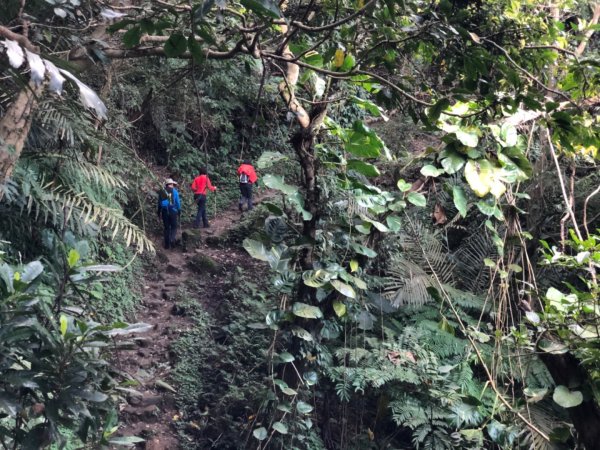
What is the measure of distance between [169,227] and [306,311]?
6362 mm

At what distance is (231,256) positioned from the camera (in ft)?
32.3

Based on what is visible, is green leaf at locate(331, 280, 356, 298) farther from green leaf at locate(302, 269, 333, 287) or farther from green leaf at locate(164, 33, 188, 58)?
green leaf at locate(164, 33, 188, 58)

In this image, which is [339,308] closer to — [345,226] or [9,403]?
[345,226]

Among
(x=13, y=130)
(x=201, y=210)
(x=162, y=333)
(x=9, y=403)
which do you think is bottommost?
(x=201, y=210)

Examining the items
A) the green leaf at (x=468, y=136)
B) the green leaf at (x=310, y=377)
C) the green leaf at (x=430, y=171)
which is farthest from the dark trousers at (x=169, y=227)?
the green leaf at (x=468, y=136)

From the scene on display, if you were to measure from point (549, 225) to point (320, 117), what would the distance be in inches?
168

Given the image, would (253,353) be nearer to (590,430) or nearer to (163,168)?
(590,430)

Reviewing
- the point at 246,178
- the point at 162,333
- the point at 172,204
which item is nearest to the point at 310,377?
the point at 162,333

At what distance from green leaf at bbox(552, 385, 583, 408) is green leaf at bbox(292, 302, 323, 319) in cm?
162

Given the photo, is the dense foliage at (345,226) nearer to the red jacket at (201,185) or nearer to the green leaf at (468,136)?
the green leaf at (468,136)

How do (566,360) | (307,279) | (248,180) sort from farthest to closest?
(248,180) < (307,279) < (566,360)

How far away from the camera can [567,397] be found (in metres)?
2.89

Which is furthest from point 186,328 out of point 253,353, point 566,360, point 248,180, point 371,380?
point 566,360

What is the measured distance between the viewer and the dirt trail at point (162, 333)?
5996 mm
